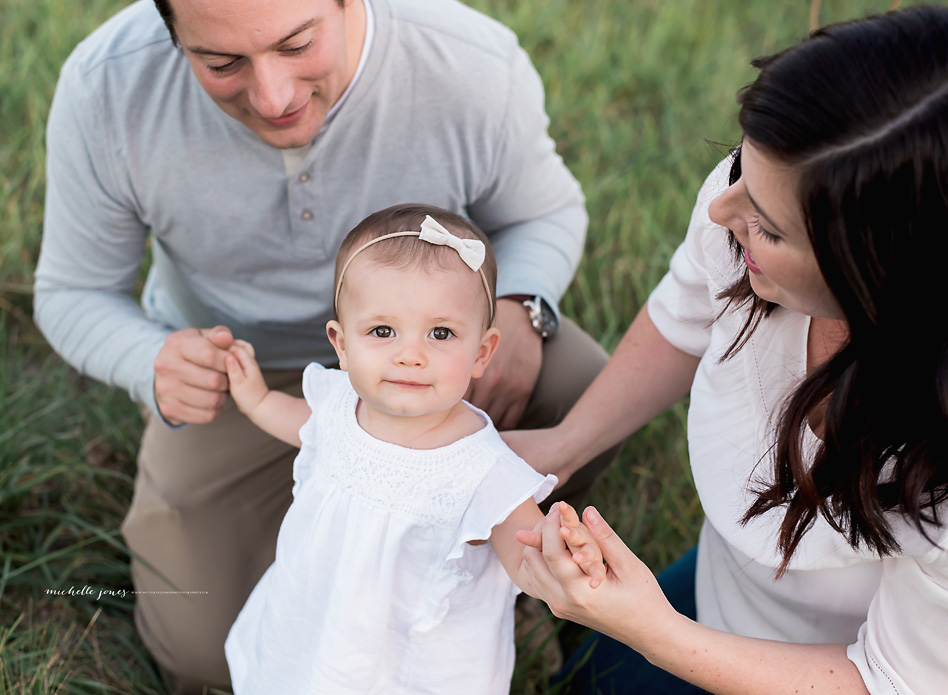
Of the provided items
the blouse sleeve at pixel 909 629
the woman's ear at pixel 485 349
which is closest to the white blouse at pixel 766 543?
the blouse sleeve at pixel 909 629

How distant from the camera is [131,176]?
6.15ft

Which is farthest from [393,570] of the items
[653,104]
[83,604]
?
[653,104]

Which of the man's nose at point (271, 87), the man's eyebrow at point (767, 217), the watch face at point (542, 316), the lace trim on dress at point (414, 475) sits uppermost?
the man's eyebrow at point (767, 217)

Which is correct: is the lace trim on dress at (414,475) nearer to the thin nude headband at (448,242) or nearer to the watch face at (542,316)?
the thin nude headband at (448,242)

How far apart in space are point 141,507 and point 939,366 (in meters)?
1.78

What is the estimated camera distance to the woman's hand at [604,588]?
118 centimetres

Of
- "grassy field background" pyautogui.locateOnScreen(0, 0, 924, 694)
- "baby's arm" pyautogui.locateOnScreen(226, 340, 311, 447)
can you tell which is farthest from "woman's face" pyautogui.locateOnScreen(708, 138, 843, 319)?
"grassy field background" pyautogui.locateOnScreen(0, 0, 924, 694)

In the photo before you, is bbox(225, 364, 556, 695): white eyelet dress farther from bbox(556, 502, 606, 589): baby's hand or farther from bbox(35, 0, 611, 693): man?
bbox(35, 0, 611, 693): man

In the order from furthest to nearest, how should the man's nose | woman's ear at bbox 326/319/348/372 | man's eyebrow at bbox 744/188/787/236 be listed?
1. the man's nose
2. woman's ear at bbox 326/319/348/372
3. man's eyebrow at bbox 744/188/787/236

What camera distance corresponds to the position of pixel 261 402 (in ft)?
5.64

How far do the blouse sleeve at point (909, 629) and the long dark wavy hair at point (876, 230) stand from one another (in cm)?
5

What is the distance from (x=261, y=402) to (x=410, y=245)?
539mm

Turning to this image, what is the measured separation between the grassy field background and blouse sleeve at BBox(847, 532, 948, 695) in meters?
0.89

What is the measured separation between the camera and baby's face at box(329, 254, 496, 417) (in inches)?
53.1
